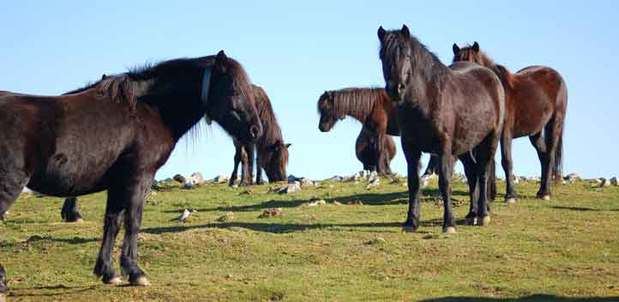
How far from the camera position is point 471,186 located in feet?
53.6

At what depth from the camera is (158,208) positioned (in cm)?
1955

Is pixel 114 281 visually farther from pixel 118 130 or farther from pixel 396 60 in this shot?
pixel 396 60

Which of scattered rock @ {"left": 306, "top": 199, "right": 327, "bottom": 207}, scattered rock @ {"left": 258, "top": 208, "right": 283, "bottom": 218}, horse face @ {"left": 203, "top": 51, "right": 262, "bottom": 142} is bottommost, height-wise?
scattered rock @ {"left": 258, "top": 208, "right": 283, "bottom": 218}

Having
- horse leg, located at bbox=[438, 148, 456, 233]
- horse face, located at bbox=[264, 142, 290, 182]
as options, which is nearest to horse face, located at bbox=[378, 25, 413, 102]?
horse leg, located at bbox=[438, 148, 456, 233]

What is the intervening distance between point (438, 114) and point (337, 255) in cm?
299

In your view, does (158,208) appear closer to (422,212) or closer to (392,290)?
(422,212)

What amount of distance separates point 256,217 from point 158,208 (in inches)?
123

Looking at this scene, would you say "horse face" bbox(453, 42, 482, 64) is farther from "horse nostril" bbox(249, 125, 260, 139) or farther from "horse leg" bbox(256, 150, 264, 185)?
"horse nostril" bbox(249, 125, 260, 139)

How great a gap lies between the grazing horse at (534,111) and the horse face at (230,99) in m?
8.20

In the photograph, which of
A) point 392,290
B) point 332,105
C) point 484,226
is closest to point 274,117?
point 332,105

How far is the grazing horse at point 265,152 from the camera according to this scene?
25766mm

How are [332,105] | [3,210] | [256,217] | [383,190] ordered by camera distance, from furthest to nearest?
[332,105] < [383,190] < [256,217] < [3,210]

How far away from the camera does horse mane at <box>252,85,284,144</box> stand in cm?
2656

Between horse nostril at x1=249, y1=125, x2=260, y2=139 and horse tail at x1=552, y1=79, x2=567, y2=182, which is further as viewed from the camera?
horse tail at x1=552, y1=79, x2=567, y2=182
